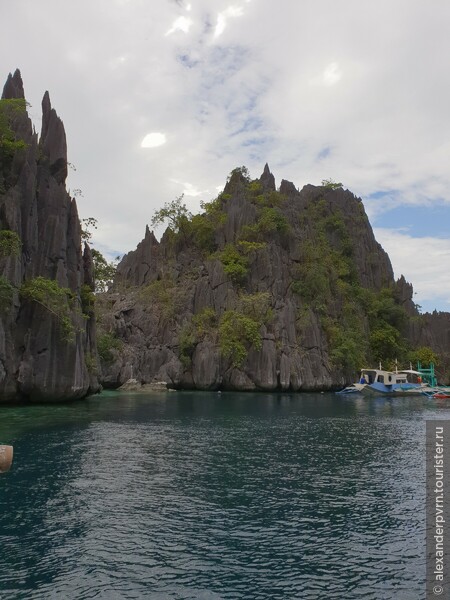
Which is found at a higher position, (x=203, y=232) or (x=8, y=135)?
(x=203, y=232)

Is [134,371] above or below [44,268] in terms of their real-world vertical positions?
below

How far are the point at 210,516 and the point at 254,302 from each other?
7240cm

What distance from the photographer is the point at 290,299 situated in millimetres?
96625

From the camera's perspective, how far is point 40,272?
52.9 meters

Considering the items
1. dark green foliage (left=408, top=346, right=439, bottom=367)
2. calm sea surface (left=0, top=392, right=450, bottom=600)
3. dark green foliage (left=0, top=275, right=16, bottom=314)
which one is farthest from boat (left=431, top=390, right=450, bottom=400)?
dark green foliage (left=0, top=275, right=16, bottom=314)

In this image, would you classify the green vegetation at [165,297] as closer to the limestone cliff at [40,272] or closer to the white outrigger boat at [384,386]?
the limestone cliff at [40,272]

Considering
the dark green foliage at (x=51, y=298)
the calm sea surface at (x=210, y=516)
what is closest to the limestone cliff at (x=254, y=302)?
the dark green foliage at (x=51, y=298)

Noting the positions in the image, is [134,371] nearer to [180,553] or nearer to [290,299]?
[290,299]

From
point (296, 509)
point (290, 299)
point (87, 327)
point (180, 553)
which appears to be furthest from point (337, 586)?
point (290, 299)

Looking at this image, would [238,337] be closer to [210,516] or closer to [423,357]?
[423,357]

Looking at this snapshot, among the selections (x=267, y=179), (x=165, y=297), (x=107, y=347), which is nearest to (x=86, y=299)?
(x=107, y=347)

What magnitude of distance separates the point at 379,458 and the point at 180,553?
17024 millimetres

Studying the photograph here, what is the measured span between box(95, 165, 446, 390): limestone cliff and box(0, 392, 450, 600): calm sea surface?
1998 inches

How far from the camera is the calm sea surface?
1234cm
